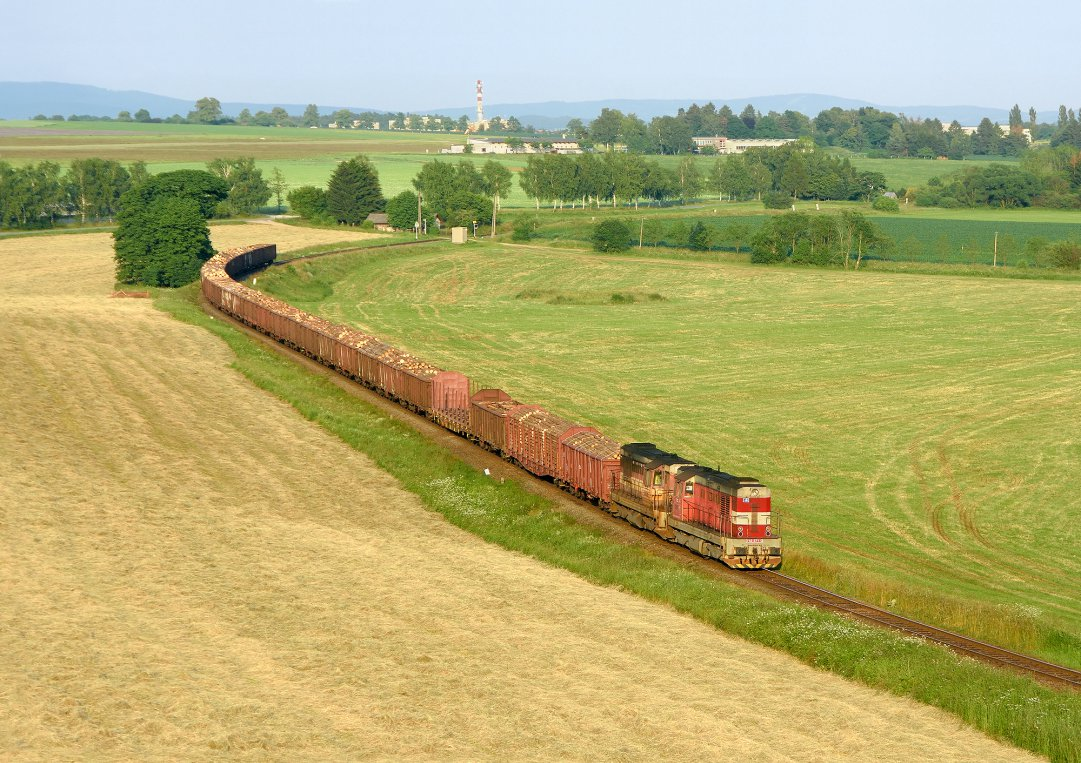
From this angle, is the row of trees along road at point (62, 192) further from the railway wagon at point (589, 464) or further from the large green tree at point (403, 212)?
the railway wagon at point (589, 464)

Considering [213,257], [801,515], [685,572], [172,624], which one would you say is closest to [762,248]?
[213,257]

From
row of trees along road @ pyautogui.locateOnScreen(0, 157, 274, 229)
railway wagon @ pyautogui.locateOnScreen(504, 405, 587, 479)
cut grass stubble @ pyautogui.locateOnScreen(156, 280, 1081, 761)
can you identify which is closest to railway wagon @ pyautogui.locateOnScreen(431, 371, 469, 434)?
cut grass stubble @ pyautogui.locateOnScreen(156, 280, 1081, 761)

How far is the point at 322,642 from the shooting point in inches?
1150

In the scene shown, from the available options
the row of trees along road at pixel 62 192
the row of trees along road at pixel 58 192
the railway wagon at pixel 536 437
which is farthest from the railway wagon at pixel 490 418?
the row of trees along road at pixel 58 192

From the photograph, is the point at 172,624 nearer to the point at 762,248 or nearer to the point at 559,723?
the point at 559,723

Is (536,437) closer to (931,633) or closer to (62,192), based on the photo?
(931,633)

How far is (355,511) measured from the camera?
4388cm

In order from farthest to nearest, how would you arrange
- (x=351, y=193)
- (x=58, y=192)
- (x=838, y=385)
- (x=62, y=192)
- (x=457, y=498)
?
(x=351, y=193) → (x=62, y=192) → (x=58, y=192) → (x=838, y=385) → (x=457, y=498)

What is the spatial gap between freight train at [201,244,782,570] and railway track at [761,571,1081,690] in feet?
5.22

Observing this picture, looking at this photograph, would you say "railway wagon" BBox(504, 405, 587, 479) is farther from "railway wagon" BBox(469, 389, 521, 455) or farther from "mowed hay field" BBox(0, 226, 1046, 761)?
"mowed hay field" BBox(0, 226, 1046, 761)

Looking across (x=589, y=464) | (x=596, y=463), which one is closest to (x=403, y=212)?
(x=589, y=464)

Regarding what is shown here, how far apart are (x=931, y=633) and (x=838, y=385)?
42.6m

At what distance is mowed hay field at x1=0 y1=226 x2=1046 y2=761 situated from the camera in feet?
78.4

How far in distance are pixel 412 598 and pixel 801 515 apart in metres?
19.6
